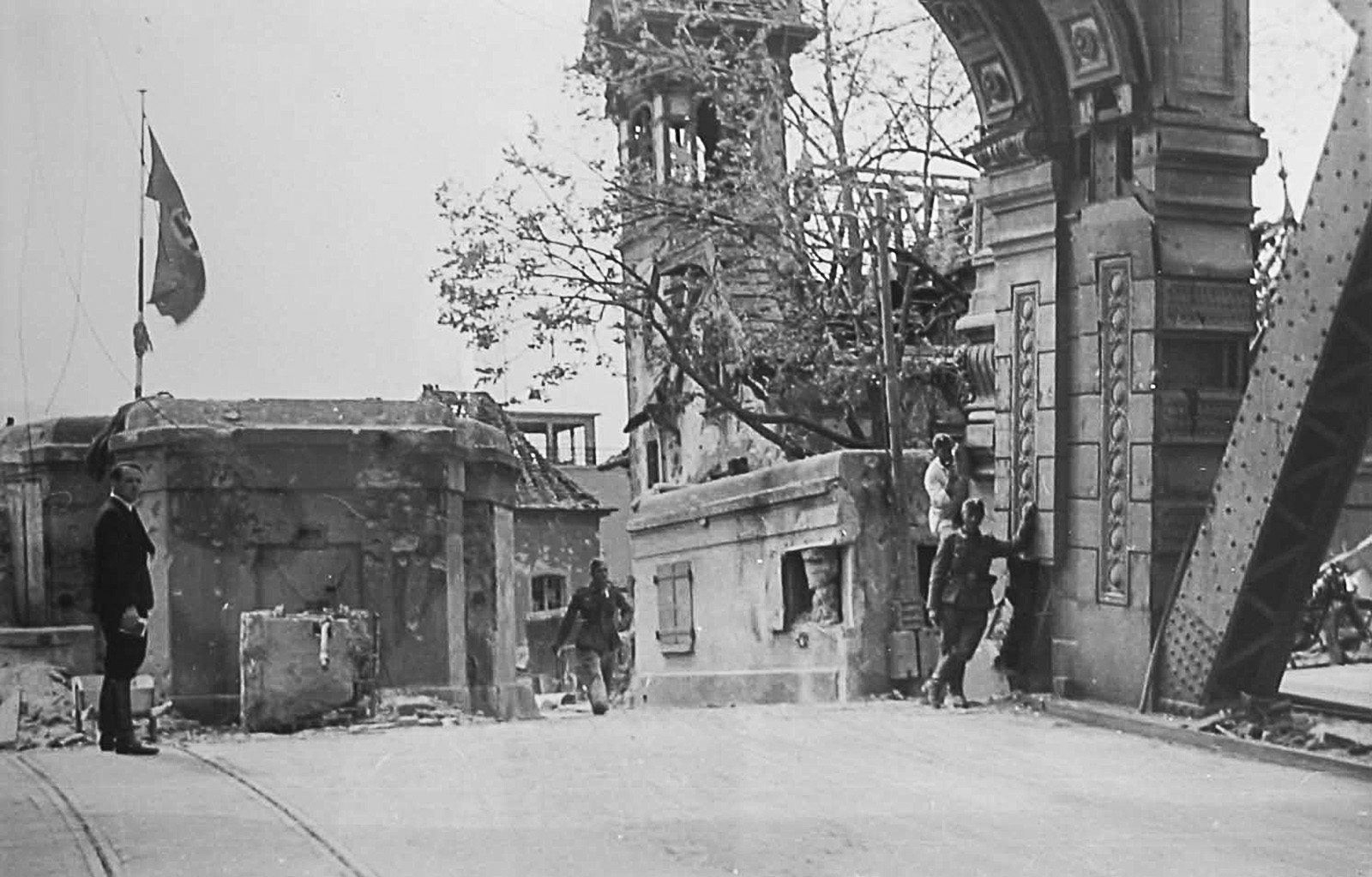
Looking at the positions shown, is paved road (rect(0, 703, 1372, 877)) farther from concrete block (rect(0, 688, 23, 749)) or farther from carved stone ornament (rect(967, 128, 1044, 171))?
carved stone ornament (rect(967, 128, 1044, 171))

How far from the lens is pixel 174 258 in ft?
23.9

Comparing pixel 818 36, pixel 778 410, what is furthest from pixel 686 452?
pixel 818 36

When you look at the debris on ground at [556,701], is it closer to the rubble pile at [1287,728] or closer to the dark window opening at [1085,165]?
the dark window opening at [1085,165]

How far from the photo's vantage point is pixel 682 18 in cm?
1711

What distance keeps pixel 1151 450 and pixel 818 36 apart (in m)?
11.1

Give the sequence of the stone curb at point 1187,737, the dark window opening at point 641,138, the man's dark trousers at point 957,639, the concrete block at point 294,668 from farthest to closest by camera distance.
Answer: the dark window opening at point 641,138 < the man's dark trousers at point 957,639 < the concrete block at point 294,668 < the stone curb at point 1187,737

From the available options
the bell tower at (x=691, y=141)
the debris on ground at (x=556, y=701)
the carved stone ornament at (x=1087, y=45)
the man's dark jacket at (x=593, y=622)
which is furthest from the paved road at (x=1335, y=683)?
the debris on ground at (x=556, y=701)

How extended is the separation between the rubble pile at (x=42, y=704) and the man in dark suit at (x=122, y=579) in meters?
1.06

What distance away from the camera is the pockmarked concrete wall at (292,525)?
450 inches

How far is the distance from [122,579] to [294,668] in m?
1.88

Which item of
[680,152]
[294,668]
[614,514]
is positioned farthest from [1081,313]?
[614,514]

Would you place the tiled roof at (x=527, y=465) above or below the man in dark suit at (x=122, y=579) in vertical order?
above

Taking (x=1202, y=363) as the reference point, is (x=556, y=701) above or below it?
below

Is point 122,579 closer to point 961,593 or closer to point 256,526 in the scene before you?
point 256,526
